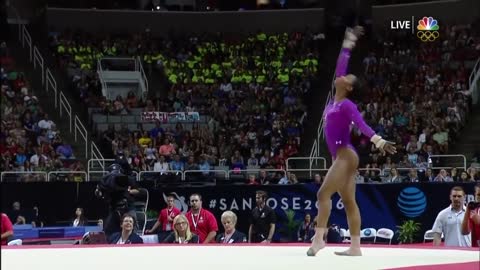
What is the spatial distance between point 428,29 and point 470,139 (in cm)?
621

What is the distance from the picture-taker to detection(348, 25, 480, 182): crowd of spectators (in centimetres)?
1903

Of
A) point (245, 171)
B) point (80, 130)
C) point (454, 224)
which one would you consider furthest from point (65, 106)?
point (454, 224)

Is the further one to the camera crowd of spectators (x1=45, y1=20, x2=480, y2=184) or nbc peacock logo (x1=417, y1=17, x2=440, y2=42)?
nbc peacock logo (x1=417, y1=17, x2=440, y2=42)

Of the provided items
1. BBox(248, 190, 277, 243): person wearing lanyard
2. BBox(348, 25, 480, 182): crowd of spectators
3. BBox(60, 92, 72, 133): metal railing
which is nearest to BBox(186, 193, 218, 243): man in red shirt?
BBox(248, 190, 277, 243): person wearing lanyard

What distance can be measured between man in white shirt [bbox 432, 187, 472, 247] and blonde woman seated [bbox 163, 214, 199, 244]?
112 inches

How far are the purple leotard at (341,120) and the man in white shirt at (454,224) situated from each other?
294 centimetres

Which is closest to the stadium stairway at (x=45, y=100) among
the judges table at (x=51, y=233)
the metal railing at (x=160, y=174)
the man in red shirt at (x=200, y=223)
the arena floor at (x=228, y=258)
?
the metal railing at (x=160, y=174)

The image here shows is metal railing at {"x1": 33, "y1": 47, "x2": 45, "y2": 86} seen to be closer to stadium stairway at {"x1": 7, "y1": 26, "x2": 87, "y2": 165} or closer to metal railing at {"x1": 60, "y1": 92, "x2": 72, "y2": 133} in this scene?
stadium stairway at {"x1": 7, "y1": 26, "x2": 87, "y2": 165}

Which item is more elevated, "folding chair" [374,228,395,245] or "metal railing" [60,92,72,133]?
"metal railing" [60,92,72,133]

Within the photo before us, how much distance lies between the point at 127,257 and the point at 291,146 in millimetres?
14706

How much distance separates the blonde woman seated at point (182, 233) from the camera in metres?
10.1

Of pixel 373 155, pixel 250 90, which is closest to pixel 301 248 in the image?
pixel 373 155

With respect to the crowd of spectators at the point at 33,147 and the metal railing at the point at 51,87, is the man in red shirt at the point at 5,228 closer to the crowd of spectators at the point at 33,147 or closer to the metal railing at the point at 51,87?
the crowd of spectators at the point at 33,147

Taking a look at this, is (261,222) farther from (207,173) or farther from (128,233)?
(207,173)
